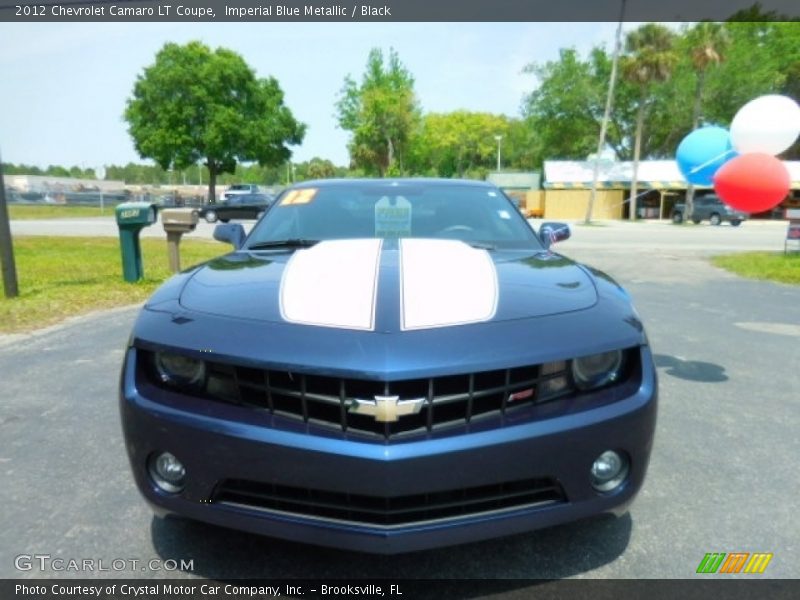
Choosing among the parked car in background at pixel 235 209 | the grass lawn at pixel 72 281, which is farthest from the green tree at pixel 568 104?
the grass lawn at pixel 72 281

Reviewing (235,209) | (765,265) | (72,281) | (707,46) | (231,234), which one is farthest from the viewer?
(707,46)

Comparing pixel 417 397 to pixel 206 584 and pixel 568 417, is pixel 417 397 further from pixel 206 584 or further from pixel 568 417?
pixel 206 584

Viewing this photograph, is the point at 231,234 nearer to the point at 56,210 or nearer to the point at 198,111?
the point at 198,111

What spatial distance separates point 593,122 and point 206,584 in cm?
4936

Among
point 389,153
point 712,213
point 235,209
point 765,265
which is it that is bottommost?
point 712,213

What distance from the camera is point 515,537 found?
229 cm

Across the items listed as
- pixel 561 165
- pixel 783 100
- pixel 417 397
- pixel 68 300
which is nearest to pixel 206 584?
pixel 417 397

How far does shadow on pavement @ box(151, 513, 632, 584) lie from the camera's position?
206 cm

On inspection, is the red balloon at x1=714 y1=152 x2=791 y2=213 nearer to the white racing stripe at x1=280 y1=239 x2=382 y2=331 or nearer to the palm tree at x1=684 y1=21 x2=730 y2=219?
the white racing stripe at x1=280 y1=239 x2=382 y2=331

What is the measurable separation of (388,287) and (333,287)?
0.67ft

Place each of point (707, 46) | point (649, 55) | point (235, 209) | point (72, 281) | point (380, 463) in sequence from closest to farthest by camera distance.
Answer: point (380, 463), point (72, 281), point (235, 209), point (707, 46), point (649, 55)

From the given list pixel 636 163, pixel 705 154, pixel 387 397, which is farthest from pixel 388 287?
pixel 636 163

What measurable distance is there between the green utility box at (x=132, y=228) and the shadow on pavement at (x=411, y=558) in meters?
6.69

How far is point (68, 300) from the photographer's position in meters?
7.18
